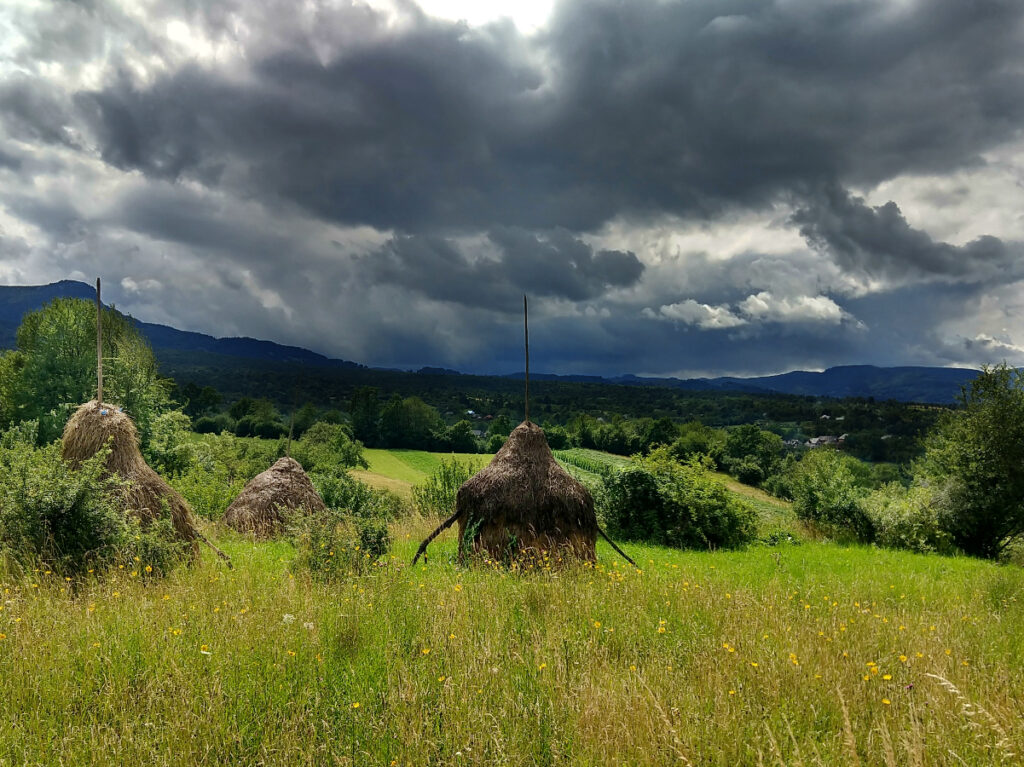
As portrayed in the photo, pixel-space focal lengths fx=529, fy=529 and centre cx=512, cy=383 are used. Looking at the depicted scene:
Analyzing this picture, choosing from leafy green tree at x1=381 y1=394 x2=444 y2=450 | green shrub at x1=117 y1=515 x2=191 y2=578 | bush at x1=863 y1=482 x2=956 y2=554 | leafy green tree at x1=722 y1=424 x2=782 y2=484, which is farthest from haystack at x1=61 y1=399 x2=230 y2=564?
leafy green tree at x1=722 y1=424 x2=782 y2=484

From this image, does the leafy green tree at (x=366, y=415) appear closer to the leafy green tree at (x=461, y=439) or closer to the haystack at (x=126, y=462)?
the leafy green tree at (x=461, y=439)

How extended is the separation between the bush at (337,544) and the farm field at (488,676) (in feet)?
2.58

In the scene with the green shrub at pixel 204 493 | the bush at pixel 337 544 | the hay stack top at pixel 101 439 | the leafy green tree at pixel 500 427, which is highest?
the hay stack top at pixel 101 439

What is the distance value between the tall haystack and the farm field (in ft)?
25.6

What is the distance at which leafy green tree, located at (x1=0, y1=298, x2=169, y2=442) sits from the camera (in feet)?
91.6

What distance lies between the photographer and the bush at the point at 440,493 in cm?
2380

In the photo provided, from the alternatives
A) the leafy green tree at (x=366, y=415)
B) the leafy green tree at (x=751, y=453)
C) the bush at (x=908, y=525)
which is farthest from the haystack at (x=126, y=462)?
the leafy green tree at (x=751, y=453)

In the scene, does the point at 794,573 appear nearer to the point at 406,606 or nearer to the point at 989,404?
the point at 406,606

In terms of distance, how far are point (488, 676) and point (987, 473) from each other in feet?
84.3

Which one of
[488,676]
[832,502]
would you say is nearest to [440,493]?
[832,502]

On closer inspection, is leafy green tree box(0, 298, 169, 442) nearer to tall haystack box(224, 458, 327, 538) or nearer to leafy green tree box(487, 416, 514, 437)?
tall haystack box(224, 458, 327, 538)

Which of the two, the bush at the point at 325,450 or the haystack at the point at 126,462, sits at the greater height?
the haystack at the point at 126,462

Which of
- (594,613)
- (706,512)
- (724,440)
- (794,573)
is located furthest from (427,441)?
(594,613)

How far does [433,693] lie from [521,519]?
19.9 ft
